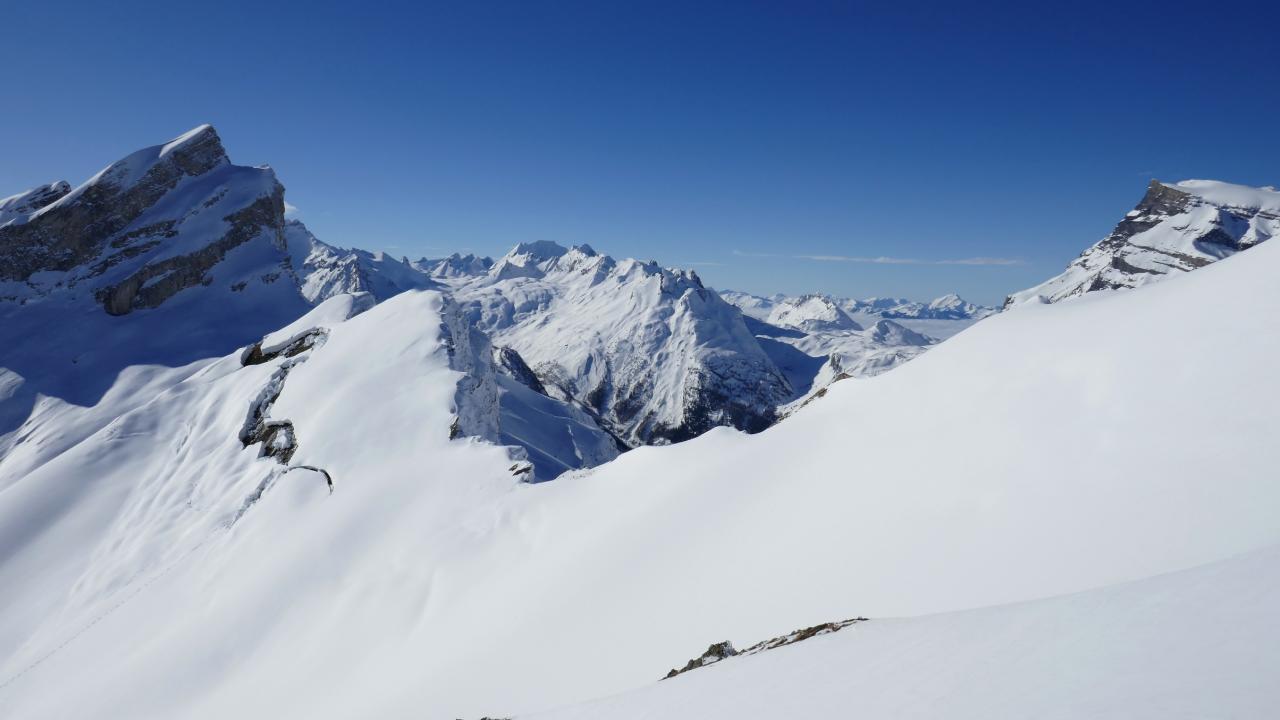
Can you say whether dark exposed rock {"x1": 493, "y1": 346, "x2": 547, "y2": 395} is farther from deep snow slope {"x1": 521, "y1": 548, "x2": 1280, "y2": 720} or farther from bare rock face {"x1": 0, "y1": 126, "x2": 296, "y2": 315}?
deep snow slope {"x1": 521, "y1": 548, "x2": 1280, "y2": 720}

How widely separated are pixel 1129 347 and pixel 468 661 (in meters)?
18.0

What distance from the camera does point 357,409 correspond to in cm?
3222

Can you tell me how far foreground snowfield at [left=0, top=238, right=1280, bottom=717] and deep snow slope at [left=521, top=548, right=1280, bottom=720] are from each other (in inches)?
3.5

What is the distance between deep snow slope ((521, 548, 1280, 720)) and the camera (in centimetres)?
463

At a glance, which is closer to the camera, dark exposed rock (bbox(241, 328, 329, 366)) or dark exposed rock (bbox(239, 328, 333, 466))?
dark exposed rock (bbox(239, 328, 333, 466))

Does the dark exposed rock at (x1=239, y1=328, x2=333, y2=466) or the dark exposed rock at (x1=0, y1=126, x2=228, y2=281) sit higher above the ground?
the dark exposed rock at (x1=0, y1=126, x2=228, y2=281)

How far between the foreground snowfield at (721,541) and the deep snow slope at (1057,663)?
0.29ft

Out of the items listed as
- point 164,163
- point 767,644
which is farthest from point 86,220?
point 767,644

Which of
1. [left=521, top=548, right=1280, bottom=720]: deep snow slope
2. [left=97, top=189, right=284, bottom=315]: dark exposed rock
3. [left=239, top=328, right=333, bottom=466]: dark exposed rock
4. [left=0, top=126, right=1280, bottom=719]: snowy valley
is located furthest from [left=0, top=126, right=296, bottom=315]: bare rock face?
[left=521, top=548, right=1280, bottom=720]: deep snow slope

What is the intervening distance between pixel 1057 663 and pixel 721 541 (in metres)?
10.2

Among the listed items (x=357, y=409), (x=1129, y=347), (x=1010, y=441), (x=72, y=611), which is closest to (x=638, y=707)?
(x=1010, y=441)

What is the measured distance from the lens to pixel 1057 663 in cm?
550

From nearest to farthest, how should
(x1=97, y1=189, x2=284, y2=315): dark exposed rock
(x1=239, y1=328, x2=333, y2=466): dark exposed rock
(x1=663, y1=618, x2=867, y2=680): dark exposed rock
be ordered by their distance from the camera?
(x1=663, y1=618, x2=867, y2=680): dark exposed rock, (x1=239, y1=328, x2=333, y2=466): dark exposed rock, (x1=97, y1=189, x2=284, y2=315): dark exposed rock

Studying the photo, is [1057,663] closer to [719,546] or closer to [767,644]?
[767,644]
